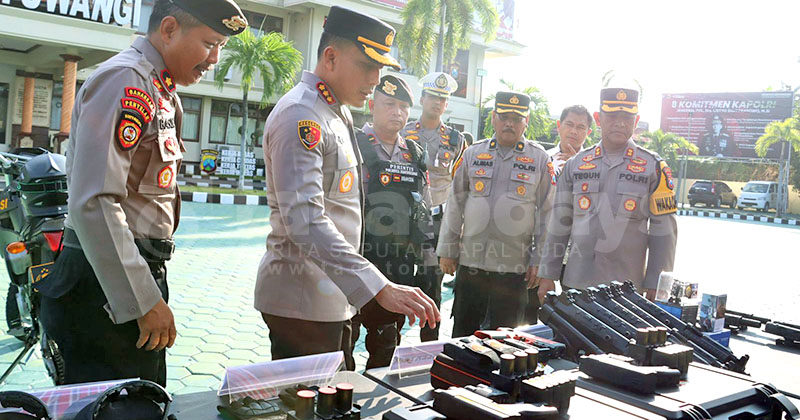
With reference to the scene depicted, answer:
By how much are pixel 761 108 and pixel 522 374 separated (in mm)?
40631

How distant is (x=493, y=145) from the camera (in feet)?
12.9

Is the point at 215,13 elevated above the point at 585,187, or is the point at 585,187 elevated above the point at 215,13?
the point at 215,13

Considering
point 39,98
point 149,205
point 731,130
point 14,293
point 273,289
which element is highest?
point 731,130

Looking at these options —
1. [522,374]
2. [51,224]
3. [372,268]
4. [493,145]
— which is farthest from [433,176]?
[522,374]

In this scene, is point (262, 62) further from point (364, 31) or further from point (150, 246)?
point (150, 246)

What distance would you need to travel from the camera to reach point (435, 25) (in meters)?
22.0

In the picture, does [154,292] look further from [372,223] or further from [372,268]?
[372,223]

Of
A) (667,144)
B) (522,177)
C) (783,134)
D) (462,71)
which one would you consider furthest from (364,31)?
(667,144)

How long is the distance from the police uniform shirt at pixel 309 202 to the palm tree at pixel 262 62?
52.0ft

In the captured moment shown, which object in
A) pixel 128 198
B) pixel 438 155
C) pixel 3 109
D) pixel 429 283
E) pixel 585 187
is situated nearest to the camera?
pixel 128 198

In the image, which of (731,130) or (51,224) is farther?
(731,130)

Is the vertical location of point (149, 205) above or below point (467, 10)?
below

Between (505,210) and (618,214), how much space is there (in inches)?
32.0

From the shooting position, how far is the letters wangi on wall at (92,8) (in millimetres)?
13531
